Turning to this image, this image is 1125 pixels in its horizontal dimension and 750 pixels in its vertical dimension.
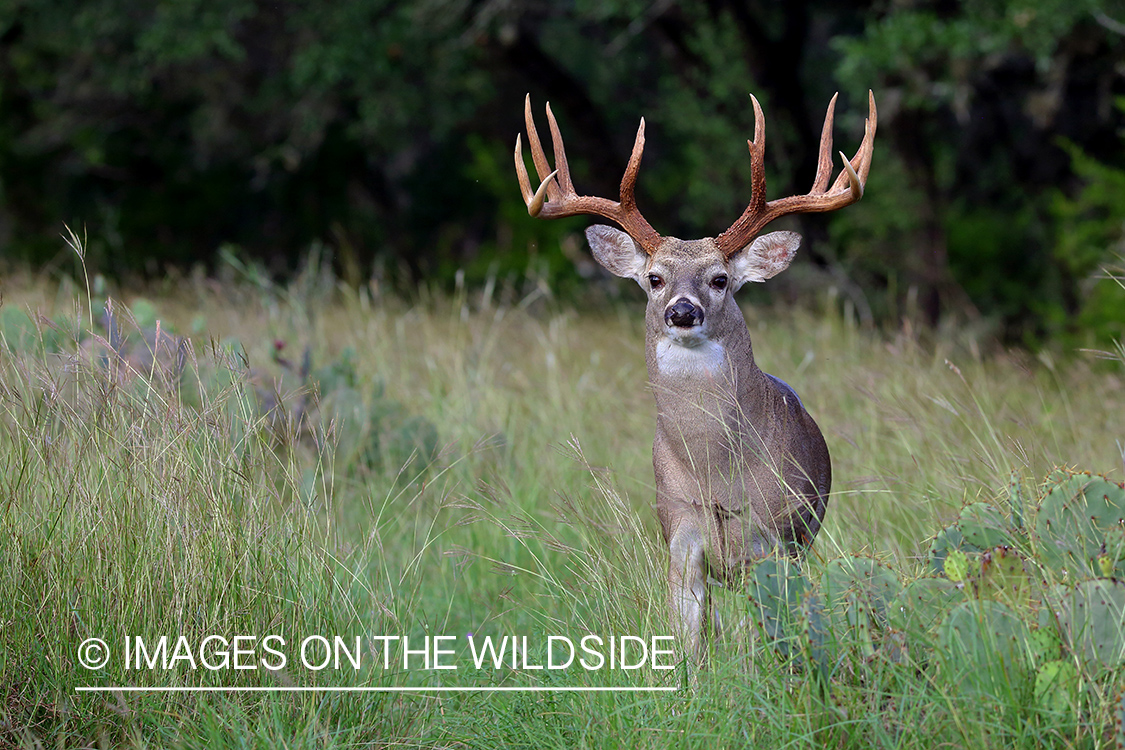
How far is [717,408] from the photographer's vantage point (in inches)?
138

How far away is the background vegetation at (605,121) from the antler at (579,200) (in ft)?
14.8

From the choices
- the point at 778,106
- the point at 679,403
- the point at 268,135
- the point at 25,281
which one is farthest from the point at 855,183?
the point at 268,135

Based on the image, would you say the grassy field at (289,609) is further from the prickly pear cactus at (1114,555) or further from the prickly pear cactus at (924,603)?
the prickly pear cactus at (1114,555)

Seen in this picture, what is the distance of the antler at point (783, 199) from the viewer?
372cm

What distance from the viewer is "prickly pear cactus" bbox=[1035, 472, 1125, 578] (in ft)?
9.20

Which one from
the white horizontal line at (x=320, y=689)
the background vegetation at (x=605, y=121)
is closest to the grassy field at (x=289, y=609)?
the white horizontal line at (x=320, y=689)

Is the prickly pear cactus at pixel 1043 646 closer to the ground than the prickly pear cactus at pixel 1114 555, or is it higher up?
closer to the ground

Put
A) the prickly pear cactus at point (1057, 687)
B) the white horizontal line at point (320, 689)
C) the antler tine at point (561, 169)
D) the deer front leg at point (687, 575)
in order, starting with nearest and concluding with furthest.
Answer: the prickly pear cactus at point (1057, 687)
the white horizontal line at point (320, 689)
the deer front leg at point (687, 575)
the antler tine at point (561, 169)

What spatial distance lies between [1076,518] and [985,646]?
480 mm

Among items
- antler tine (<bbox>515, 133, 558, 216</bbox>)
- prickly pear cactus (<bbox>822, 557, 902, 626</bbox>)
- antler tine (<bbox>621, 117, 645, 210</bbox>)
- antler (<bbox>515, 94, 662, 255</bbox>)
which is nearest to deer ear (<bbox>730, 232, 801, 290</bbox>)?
antler (<bbox>515, 94, 662, 255</bbox>)

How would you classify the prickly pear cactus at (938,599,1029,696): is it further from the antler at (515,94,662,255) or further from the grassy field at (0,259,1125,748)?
the antler at (515,94,662,255)

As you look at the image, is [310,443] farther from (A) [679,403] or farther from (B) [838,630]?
(B) [838,630]

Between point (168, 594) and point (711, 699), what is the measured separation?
1.30 metres

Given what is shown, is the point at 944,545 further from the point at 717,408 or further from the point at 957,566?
the point at 717,408
